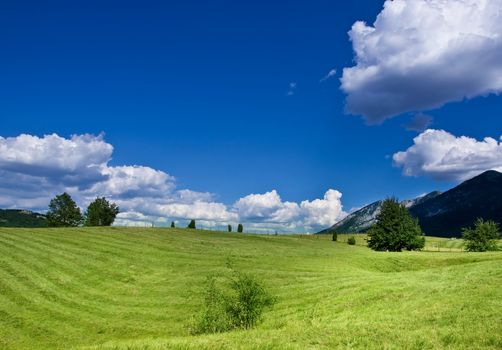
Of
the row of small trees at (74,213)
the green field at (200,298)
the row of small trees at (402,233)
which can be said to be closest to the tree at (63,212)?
the row of small trees at (74,213)

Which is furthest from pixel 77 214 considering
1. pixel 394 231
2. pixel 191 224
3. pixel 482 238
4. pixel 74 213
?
pixel 482 238

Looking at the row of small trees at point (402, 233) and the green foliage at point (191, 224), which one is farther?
the green foliage at point (191, 224)

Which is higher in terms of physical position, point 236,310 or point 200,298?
point 236,310

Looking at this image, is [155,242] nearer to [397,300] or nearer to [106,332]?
[106,332]

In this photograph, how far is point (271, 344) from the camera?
1589cm

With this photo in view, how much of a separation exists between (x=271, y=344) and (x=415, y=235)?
117m

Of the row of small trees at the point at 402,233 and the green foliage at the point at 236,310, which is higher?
the row of small trees at the point at 402,233

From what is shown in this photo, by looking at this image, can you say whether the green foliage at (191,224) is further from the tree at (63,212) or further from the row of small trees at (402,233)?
the row of small trees at (402,233)

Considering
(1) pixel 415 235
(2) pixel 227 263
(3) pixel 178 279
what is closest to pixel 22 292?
(3) pixel 178 279

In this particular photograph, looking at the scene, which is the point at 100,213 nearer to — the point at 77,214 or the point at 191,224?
the point at 77,214

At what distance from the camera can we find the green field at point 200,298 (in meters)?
18.4

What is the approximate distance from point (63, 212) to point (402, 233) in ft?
374

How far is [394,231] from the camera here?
121562 millimetres

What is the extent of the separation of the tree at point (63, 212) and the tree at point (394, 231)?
103m
